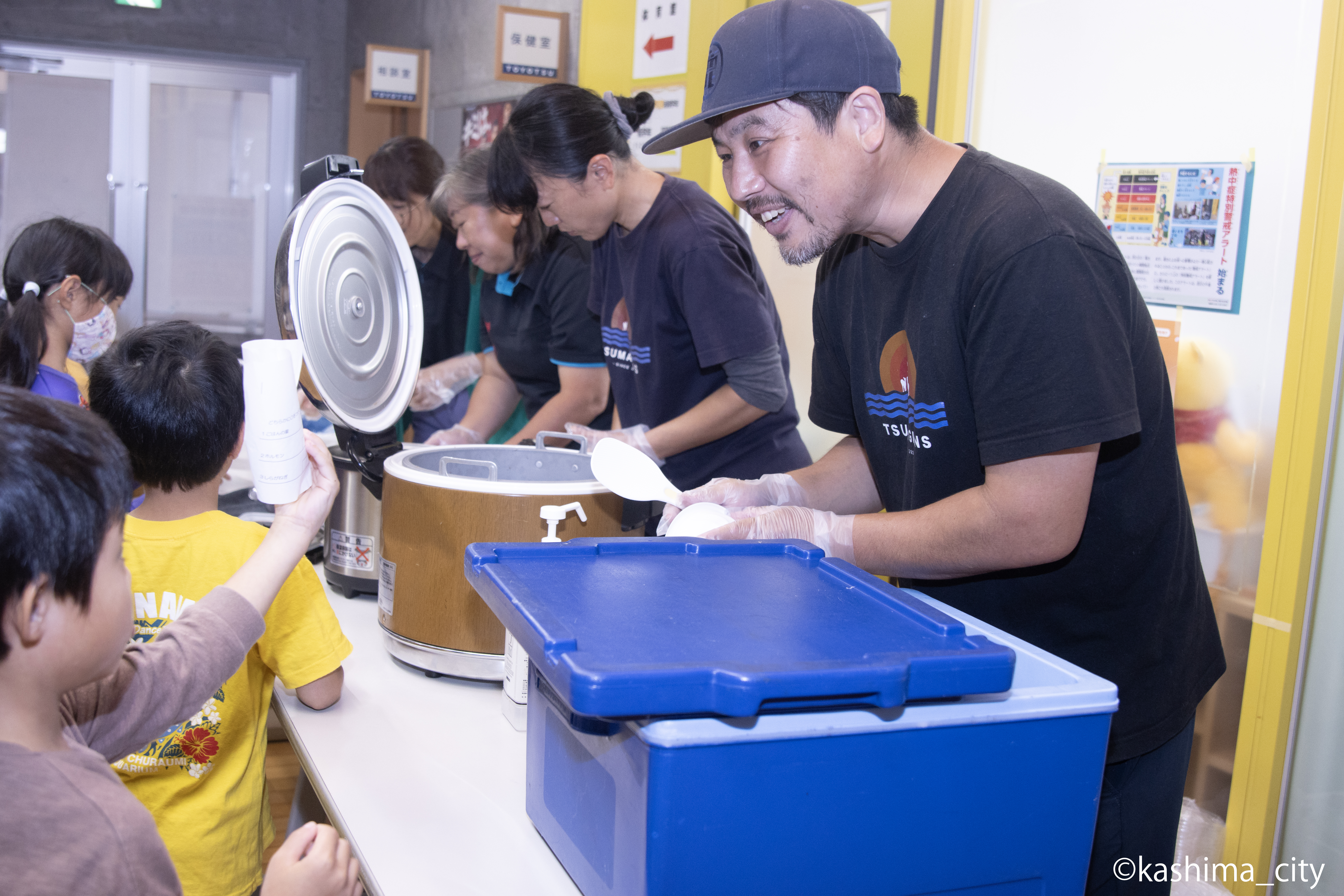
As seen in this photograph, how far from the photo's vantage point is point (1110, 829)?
107 centimetres

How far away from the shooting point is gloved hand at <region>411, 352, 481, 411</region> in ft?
8.59

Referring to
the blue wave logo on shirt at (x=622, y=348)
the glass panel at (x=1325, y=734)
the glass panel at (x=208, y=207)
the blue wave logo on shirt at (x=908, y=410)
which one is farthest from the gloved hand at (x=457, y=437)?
the glass panel at (x=208, y=207)

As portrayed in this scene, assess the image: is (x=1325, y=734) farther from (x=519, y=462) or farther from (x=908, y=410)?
(x=519, y=462)

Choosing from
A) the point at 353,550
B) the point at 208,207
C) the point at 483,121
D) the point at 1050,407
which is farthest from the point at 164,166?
the point at 1050,407

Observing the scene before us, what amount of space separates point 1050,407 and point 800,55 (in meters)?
0.45

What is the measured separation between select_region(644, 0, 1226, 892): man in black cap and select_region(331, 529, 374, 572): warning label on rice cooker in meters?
0.66

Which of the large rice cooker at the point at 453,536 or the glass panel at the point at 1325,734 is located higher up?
the large rice cooker at the point at 453,536

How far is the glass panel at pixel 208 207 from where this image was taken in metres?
6.97

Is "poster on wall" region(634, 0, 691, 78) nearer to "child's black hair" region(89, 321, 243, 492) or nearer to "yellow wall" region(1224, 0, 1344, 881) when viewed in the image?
"yellow wall" region(1224, 0, 1344, 881)

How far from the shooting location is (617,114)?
1942 mm

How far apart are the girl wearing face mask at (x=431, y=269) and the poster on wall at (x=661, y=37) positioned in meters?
0.86

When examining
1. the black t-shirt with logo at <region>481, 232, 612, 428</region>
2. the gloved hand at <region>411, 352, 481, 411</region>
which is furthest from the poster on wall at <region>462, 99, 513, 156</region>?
the black t-shirt with logo at <region>481, 232, 612, 428</region>

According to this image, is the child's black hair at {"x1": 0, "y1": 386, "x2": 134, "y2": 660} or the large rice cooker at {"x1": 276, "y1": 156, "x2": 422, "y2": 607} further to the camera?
the large rice cooker at {"x1": 276, "y1": 156, "x2": 422, "y2": 607}

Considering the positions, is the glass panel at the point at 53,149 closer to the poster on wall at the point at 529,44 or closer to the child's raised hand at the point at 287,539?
the poster on wall at the point at 529,44
